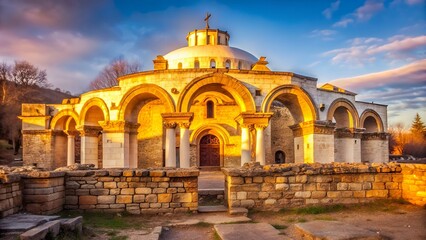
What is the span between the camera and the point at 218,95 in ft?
72.9

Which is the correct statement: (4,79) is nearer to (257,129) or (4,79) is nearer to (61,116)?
(61,116)

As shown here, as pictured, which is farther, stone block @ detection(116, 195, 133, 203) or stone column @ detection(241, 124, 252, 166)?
stone column @ detection(241, 124, 252, 166)

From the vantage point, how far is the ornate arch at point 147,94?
1578cm

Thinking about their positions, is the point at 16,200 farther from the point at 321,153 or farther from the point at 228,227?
the point at 321,153

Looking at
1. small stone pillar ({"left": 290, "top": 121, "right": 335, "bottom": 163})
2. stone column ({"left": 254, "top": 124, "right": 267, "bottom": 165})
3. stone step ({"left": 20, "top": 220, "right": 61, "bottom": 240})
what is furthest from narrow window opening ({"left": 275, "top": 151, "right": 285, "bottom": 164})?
stone step ({"left": 20, "top": 220, "right": 61, "bottom": 240})

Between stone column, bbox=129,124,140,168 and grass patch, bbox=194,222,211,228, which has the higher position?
stone column, bbox=129,124,140,168

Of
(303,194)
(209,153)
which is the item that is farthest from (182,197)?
(209,153)

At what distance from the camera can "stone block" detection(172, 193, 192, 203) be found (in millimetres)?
7543

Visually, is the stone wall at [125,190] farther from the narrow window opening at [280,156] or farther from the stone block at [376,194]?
the narrow window opening at [280,156]

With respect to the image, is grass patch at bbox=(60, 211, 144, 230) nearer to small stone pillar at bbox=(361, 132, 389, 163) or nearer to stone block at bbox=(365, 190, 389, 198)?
stone block at bbox=(365, 190, 389, 198)

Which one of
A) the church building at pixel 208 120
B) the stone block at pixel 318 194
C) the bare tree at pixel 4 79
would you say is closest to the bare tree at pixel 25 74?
the bare tree at pixel 4 79

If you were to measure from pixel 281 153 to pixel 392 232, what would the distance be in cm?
1786

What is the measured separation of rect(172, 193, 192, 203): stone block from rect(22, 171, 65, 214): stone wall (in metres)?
2.36

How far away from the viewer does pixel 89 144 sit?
59.2ft
